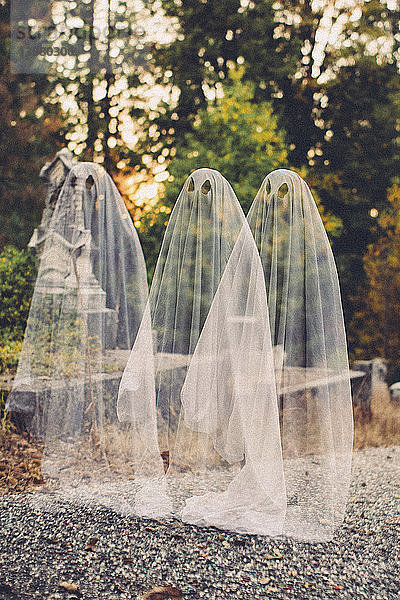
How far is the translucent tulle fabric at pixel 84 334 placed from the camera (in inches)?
174

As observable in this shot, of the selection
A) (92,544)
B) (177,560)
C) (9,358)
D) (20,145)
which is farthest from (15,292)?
(20,145)

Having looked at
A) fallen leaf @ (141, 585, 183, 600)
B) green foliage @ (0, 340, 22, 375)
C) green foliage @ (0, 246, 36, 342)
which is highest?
green foliage @ (0, 246, 36, 342)

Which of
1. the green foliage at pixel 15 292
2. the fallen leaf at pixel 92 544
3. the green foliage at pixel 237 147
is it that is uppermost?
the green foliage at pixel 237 147

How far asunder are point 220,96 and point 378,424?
8.59 m

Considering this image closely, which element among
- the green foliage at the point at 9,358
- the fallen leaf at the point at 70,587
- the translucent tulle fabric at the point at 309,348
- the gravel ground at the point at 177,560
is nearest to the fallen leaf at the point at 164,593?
the gravel ground at the point at 177,560

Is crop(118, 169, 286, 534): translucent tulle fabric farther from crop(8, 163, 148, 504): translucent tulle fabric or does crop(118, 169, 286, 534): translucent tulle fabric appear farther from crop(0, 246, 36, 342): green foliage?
crop(0, 246, 36, 342): green foliage

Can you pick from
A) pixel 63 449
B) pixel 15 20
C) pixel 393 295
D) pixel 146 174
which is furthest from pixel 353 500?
pixel 15 20

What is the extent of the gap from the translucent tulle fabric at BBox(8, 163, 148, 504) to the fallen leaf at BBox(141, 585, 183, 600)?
61.0 inches

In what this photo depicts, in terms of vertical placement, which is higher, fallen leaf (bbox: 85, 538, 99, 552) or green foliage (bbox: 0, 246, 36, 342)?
green foliage (bbox: 0, 246, 36, 342)

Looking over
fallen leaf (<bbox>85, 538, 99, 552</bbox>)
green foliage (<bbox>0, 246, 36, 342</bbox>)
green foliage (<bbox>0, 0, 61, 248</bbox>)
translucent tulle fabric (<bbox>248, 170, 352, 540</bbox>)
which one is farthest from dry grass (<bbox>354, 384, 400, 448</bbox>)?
green foliage (<bbox>0, 0, 61, 248</bbox>)

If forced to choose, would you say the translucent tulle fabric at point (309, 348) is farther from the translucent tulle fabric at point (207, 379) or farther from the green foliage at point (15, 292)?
the green foliage at point (15, 292)

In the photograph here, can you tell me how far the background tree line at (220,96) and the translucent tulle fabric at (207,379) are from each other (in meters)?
7.33

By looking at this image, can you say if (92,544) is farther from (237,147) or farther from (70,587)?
(237,147)

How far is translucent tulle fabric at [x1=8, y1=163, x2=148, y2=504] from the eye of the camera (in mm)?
4422
